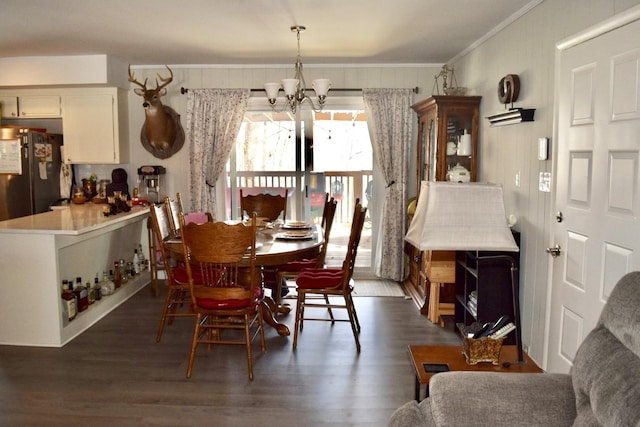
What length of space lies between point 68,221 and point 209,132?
6.58ft

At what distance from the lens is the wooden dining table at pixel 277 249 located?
11.6 ft

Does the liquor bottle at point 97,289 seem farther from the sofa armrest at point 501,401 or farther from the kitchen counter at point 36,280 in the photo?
the sofa armrest at point 501,401

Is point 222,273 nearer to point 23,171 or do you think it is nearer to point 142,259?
point 142,259

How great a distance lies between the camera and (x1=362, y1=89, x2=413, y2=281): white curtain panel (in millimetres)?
5742

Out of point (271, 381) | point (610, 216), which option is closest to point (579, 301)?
point (610, 216)

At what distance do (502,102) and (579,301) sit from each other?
1645mm

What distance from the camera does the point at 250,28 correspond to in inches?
166

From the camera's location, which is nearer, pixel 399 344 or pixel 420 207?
pixel 420 207

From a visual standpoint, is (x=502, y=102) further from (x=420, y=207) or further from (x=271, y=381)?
(x=271, y=381)

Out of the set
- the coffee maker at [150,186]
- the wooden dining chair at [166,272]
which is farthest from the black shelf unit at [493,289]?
the coffee maker at [150,186]

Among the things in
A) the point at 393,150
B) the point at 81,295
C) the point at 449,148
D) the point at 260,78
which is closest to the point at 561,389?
the point at 449,148

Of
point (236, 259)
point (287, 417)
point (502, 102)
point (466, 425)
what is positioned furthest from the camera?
Answer: point (502, 102)

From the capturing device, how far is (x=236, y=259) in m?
3.21

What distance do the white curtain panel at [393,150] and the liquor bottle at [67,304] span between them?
319 cm
